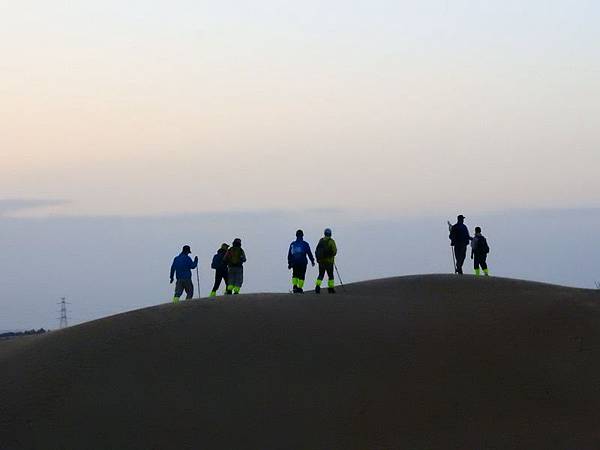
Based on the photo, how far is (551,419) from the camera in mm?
16734

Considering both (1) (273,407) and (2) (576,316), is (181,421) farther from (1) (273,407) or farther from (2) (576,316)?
(2) (576,316)

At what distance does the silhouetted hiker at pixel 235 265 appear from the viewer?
26.6 meters

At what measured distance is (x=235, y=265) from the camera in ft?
88.4

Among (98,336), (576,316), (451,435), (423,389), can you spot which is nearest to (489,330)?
(576,316)

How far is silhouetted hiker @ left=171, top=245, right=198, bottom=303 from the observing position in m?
27.0

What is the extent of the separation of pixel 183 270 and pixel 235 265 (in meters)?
1.40

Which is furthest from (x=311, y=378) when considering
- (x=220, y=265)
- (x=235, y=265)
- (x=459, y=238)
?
(x=459, y=238)

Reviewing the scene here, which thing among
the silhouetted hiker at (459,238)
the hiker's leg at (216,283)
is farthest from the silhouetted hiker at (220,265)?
the silhouetted hiker at (459,238)

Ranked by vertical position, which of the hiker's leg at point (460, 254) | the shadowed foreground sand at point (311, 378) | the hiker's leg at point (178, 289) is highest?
the hiker's leg at point (460, 254)

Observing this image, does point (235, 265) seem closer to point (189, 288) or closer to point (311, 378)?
point (189, 288)

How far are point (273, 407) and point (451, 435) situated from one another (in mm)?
2973

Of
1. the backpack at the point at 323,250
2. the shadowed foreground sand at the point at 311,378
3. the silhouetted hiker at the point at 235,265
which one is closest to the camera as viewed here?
the shadowed foreground sand at the point at 311,378

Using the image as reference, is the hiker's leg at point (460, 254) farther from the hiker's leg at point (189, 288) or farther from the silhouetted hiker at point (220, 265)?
the hiker's leg at point (189, 288)

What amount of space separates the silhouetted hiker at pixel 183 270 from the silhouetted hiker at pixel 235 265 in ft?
3.15
